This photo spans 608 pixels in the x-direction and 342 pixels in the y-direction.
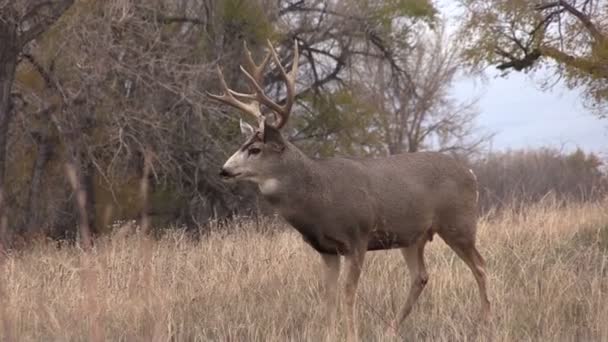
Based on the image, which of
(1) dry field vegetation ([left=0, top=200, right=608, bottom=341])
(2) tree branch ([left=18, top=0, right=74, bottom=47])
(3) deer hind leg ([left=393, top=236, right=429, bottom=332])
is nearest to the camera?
(1) dry field vegetation ([left=0, top=200, right=608, bottom=341])

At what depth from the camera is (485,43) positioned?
69.8 ft

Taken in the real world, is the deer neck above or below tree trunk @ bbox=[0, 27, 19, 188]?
below

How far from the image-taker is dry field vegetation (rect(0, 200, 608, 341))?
650 cm

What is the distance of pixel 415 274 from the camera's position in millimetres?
7582

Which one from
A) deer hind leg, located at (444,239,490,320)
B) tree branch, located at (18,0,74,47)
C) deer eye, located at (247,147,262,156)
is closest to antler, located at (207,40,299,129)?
deer eye, located at (247,147,262,156)

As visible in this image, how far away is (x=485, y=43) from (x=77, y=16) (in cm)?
962

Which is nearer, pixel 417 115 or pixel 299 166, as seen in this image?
pixel 299 166

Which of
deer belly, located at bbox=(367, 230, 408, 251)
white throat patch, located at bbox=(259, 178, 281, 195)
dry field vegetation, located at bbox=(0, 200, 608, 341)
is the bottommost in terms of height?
dry field vegetation, located at bbox=(0, 200, 608, 341)

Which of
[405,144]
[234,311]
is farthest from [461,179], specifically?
[405,144]

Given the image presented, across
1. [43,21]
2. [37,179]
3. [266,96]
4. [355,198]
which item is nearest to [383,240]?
[355,198]

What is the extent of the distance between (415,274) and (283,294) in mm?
1100

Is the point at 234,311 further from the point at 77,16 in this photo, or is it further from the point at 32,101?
the point at 32,101

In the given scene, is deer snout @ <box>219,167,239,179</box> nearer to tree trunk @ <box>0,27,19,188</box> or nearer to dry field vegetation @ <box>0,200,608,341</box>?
dry field vegetation @ <box>0,200,608,341</box>

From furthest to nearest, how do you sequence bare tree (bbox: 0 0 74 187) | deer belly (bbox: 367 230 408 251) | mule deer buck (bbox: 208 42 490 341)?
bare tree (bbox: 0 0 74 187) → deer belly (bbox: 367 230 408 251) → mule deer buck (bbox: 208 42 490 341)
